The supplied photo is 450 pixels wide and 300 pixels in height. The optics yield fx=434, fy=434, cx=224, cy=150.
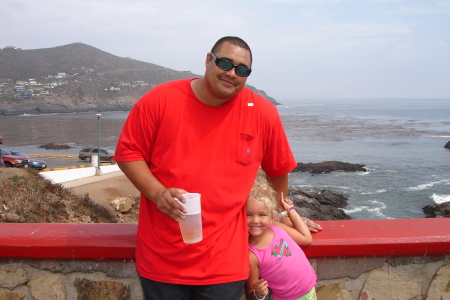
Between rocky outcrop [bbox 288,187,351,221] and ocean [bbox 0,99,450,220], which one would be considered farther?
ocean [bbox 0,99,450,220]

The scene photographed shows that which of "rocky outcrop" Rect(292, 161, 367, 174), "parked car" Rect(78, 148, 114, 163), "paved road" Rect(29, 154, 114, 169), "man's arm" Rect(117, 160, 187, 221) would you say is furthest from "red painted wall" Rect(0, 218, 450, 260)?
"parked car" Rect(78, 148, 114, 163)

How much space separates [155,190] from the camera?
196 centimetres

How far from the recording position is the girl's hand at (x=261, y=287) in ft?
7.39

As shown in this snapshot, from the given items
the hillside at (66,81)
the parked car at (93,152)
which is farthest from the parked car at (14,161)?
the hillside at (66,81)

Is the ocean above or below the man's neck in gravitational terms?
below

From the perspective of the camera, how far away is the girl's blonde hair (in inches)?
89.8

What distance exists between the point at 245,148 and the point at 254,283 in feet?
2.43

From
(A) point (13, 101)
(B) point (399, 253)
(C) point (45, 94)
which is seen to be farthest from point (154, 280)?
(C) point (45, 94)

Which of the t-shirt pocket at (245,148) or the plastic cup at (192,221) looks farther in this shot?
the t-shirt pocket at (245,148)

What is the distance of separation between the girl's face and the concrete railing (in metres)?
0.36

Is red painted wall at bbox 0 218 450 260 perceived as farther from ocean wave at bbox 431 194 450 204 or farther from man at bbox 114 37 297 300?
ocean wave at bbox 431 194 450 204

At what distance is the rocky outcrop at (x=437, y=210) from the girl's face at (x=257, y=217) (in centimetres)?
2369

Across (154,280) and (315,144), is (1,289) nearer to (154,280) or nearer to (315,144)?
(154,280)

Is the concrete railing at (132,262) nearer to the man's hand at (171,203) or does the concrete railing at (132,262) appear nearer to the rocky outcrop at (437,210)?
the man's hand at (171,203)
